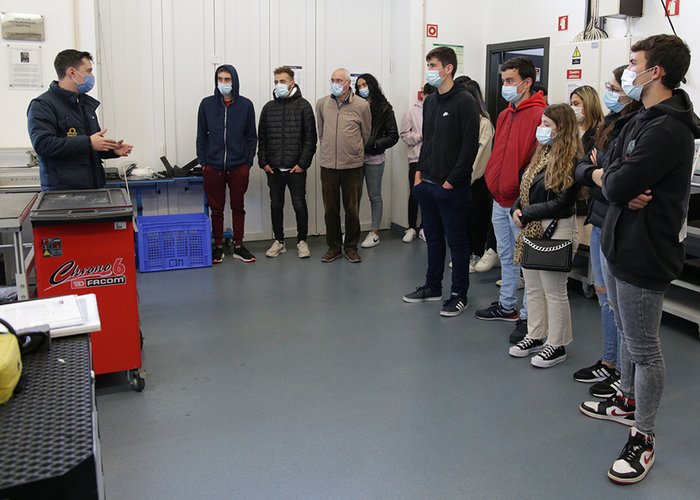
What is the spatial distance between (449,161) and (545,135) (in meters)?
0.86

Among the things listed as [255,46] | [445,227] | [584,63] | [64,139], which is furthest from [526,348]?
[255,46]

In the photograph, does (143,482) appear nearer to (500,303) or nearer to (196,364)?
(196,364)

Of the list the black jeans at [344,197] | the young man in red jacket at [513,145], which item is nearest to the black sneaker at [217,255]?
the black jeans at [344,197]

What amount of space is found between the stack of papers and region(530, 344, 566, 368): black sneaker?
237 cm

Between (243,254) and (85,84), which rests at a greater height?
(85,84)

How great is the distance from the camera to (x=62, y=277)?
3.02 meters

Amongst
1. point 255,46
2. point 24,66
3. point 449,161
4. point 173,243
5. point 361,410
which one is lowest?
point 361,410

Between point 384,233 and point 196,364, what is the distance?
368 cm

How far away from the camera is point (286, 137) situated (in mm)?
5645

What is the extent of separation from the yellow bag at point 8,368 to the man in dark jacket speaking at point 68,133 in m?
2.51

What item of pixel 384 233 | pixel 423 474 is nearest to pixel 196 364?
pixel 423 474

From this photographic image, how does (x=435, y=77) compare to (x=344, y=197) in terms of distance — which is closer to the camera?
(x=435, y=77)

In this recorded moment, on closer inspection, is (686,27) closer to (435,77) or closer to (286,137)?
(435,77)

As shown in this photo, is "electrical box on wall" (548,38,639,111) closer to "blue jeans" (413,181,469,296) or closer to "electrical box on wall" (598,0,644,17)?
"electrical box on wall" (598,0,644,17)
